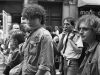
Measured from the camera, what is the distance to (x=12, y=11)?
20172mm

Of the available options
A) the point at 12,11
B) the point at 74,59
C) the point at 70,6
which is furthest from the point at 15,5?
the point at 74,59

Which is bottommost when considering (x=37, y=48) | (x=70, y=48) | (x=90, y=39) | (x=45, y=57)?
(x=70, y=48)

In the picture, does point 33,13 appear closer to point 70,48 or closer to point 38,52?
point 38,52

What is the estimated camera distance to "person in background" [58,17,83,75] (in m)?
5.59

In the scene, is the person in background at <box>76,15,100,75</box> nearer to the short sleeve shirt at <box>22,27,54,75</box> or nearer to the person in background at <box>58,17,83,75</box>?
the short sleeve shirt at <box>22,27,54,75</box>

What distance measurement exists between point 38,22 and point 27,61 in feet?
1.98

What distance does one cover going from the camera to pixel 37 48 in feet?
11.9

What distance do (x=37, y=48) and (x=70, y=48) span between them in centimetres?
245

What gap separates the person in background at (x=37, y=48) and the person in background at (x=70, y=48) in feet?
5.47

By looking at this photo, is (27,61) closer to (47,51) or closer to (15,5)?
(47,51)

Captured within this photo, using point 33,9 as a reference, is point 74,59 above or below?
below

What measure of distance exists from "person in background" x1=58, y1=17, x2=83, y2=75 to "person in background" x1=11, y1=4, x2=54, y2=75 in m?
1.67

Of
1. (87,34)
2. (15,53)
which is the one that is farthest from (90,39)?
(15,53)

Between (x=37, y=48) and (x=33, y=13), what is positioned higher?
(x=33, y=13)
